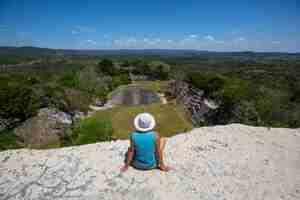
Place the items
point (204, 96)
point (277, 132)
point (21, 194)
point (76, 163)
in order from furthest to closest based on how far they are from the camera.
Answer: point (204, 96) < point (277, 132) < point (76, 163) < point (21, 194)

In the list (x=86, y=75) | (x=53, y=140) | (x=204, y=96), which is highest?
(x=86, y=75)

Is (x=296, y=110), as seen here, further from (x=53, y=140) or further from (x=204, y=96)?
(x=53, y=140)

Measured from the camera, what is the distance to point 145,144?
3.94 metres

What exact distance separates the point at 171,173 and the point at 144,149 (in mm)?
1002

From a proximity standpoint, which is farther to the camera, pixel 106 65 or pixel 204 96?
pixel 106 65

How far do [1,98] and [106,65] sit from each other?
32331mm

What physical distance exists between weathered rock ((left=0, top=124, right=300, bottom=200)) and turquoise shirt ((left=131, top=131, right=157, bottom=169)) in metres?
0.22

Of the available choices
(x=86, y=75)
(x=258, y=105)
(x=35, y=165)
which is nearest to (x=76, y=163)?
(x=35, y=165)

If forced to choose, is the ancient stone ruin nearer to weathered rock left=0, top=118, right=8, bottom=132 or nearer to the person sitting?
the person sitting

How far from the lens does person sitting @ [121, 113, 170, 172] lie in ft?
12.9

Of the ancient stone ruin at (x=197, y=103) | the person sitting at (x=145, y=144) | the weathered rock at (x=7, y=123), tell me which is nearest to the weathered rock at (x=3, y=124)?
the weathered rock at (x=7, y=123)

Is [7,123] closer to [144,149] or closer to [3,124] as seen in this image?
[3,124]

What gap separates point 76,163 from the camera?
4.91 metres

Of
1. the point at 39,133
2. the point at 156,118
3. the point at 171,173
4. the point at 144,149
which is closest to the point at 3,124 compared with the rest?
the point at 39,133
